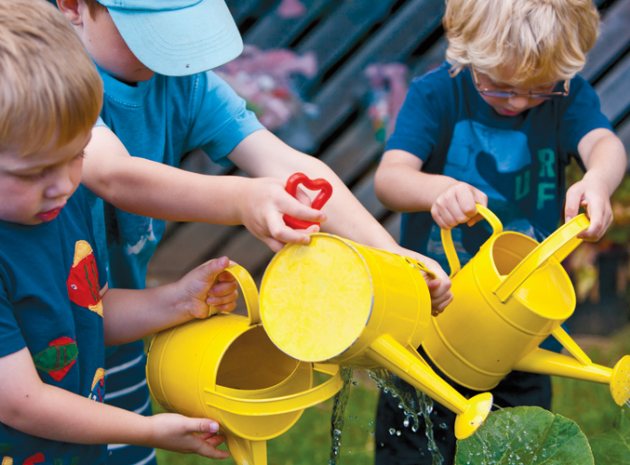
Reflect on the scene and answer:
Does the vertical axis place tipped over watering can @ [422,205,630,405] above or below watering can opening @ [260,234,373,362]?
below

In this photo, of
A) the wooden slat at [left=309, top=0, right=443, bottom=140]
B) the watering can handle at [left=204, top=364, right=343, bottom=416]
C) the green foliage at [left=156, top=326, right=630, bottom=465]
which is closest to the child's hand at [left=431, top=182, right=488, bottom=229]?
the watering can handle at [left=204, top=364, right=343, bottom=416]

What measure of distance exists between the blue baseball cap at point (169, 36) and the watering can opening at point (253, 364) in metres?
0.41

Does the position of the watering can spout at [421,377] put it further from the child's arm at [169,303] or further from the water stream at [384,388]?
the child's arm at [169,303]

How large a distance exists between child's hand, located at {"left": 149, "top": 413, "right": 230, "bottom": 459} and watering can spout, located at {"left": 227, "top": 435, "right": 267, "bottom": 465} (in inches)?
1.2

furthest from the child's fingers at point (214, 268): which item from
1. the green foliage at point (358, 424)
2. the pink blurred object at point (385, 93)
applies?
the pink blurred object at point (385, 93)

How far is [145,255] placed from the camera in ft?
6.18

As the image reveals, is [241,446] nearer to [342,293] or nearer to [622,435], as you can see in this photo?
[342,293]

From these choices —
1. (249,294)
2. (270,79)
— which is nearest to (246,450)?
(249,294)

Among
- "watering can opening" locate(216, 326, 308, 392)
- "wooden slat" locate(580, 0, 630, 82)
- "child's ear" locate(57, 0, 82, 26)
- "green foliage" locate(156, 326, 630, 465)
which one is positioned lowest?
"green foliage" locate(156, 326, 630, 465)

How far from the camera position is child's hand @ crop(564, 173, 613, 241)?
168 cm

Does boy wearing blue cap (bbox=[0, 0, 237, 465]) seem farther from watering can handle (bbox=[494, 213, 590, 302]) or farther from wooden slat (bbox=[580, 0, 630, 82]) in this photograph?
wooden slat (bbox=[580, 0, 630, 82])

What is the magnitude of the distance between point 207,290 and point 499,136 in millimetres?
769

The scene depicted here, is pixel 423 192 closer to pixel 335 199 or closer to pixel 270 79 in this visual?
pixel 335 199

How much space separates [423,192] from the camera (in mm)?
1897
